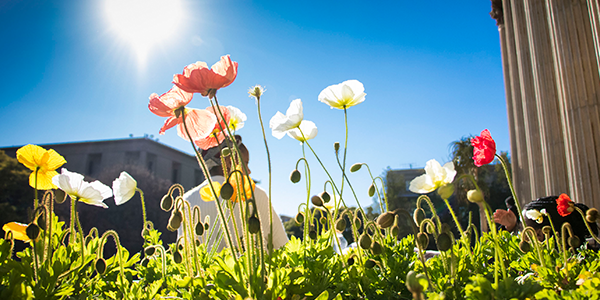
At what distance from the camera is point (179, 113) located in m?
0.80

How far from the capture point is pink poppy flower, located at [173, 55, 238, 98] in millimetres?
730

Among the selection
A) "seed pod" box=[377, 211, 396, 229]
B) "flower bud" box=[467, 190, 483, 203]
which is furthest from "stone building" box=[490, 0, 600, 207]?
"seed pod" box=[377, 211, 396, 229]

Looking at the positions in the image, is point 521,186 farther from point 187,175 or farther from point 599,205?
point 187,175

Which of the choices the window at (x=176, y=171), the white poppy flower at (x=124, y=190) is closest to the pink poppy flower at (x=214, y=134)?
the white poppy flower at (x=124, y=190)

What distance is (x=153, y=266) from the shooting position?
1218 millimetres

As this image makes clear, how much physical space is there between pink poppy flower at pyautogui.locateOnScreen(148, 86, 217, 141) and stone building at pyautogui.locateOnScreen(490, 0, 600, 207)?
5348 mm

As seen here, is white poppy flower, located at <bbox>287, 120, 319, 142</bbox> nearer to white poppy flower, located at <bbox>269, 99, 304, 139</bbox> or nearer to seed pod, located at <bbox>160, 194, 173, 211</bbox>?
white poppy flower, located at <bbox>269, 99, 304, 139</bbox>

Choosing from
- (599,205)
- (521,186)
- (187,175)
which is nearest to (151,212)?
(521,186)

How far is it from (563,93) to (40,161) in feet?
20.3

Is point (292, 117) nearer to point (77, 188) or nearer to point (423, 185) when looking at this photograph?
point (423, 185)

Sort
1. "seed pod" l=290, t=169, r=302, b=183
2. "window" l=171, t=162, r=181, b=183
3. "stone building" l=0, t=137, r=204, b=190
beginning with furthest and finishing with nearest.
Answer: "window" l=171, t=162, r=181, b=183 < "stone building" l=0, t=137, r=204, b=190 < "seed pod" l=290, t=169, r=302, b=183

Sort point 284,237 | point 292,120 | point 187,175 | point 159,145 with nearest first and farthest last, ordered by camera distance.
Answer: point 292,120
point 284,237
point 159,145
point 187,175

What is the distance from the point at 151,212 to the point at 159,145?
2065 centimetres

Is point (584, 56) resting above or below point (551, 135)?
above
